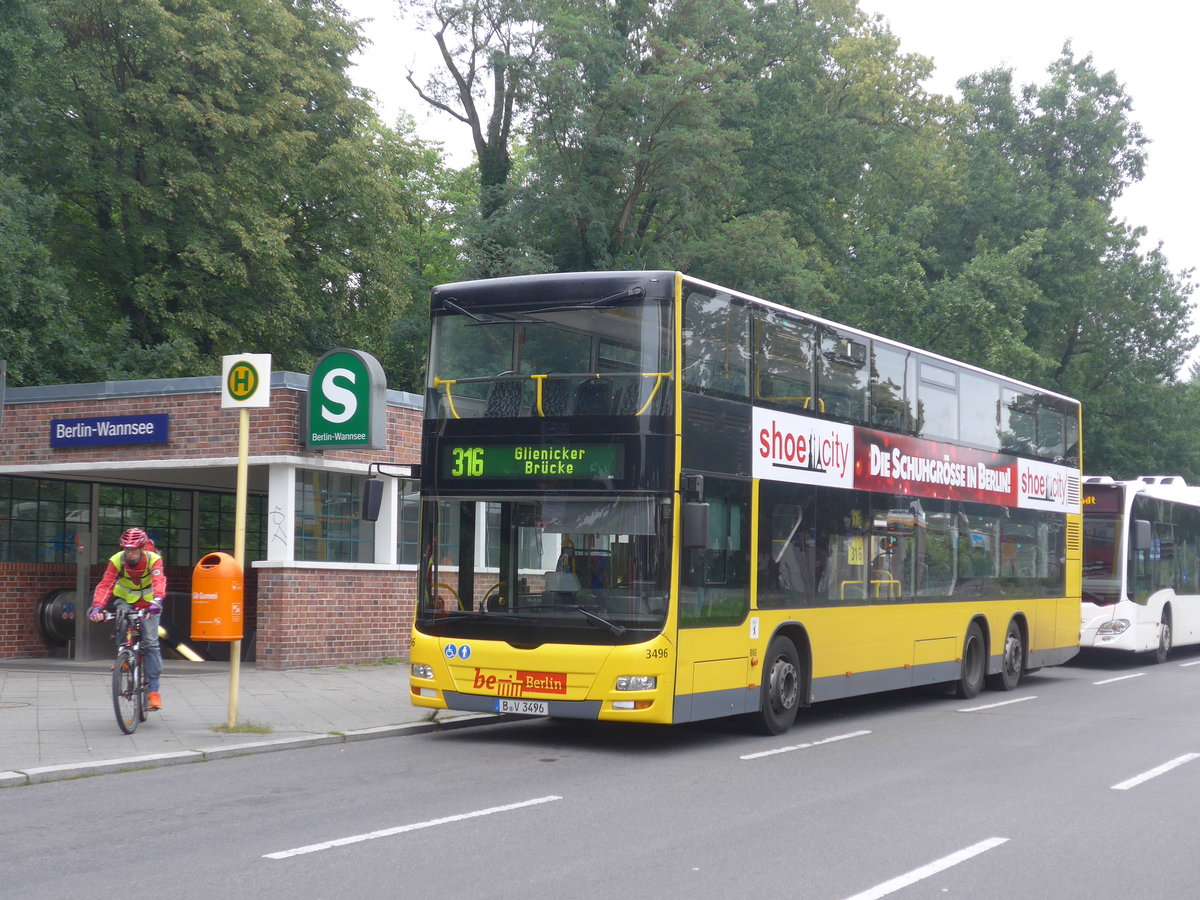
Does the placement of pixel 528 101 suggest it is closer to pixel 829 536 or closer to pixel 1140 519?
pixel 1140 519

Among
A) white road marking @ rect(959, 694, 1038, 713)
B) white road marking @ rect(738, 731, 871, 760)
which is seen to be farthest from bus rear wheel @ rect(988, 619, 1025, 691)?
white road marking @ rect(738, 731, 871, 760)

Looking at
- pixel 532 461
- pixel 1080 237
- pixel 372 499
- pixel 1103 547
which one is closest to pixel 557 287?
pixel 532 461

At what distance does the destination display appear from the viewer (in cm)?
1124

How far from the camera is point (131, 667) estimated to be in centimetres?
1182

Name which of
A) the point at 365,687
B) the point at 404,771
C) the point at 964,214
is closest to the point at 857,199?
the point at 964,214

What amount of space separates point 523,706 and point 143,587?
357 centimetres

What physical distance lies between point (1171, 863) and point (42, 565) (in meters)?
17.8

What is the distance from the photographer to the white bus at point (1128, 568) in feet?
72.5

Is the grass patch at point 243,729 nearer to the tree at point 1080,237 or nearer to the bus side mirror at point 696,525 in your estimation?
the bus side mirror at point 696,525

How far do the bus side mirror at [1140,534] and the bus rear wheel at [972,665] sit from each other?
6.31 metres

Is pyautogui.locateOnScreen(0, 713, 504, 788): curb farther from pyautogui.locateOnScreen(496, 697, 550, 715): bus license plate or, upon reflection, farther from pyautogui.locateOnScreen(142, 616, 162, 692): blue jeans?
pyautogui.locateOnScreen(496, 697, 550, 715): bus license plate

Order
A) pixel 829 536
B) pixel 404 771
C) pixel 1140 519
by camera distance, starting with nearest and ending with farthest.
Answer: pixel 404 771 < pixel 829 536 < pixel 1140 519

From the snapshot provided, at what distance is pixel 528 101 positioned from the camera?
106ft

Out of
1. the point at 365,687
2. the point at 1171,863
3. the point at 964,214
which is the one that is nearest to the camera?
the point at 1171,863
